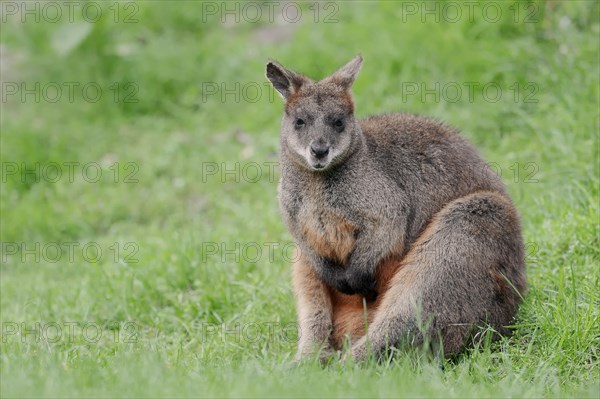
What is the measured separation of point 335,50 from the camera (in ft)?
38.1

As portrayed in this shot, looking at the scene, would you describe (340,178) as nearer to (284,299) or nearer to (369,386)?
(284,299)

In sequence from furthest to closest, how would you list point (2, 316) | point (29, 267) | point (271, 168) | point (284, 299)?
point (271, 168) < point (29, 267) < point (2, 316) < point (284, 299)

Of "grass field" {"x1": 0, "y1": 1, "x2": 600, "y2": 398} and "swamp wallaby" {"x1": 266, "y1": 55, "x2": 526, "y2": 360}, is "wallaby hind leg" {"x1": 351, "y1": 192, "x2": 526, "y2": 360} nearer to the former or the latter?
"swamp wallaby" {"x1": 266, "y1": 55, "x2": 526, "y2": 360}

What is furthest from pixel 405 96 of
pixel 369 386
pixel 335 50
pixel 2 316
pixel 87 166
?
pixel 369 386

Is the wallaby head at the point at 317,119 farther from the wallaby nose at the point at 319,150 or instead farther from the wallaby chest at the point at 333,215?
the wallaby chest at the point at 333,215

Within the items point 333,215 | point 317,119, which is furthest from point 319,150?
point 333,215

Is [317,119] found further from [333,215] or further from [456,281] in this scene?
[456,281]

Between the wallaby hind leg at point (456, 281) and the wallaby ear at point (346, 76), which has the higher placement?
the wallaby ear at point (346, 76)

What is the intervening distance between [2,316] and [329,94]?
3498 millimetres

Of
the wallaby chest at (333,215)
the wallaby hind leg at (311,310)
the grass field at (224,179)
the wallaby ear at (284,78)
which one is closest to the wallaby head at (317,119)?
the wallaby ear at (284,78)

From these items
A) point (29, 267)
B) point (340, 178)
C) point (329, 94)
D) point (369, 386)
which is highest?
point (329, 94)

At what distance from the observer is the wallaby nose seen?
6.32 m

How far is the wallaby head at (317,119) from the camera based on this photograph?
6.40m

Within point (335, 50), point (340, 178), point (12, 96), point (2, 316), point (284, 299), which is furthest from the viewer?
point (12, 96)
